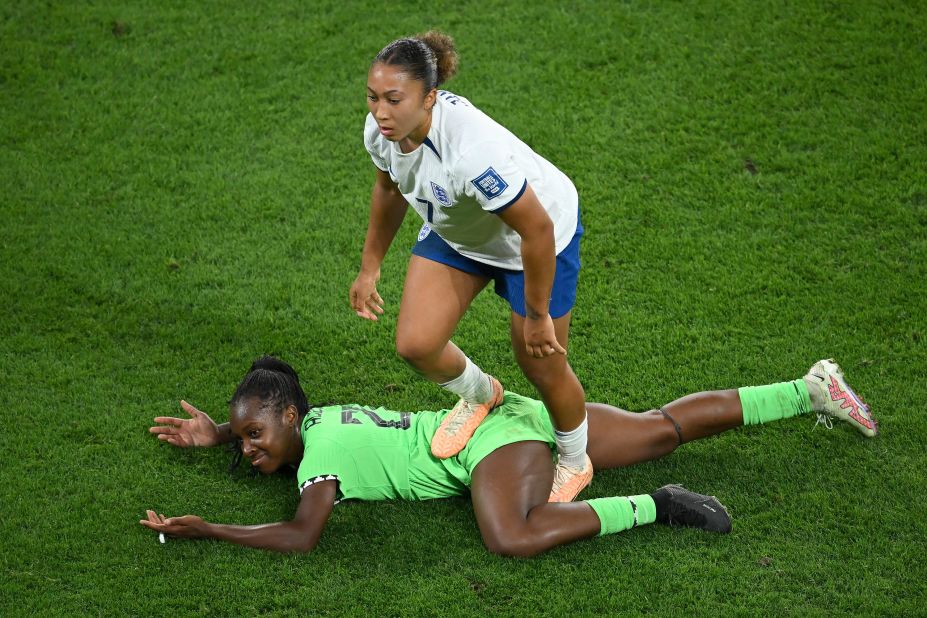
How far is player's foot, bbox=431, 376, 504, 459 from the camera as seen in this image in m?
3.85

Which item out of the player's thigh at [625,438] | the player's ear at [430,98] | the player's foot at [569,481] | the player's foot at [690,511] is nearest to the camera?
the player's ear at [430,98]

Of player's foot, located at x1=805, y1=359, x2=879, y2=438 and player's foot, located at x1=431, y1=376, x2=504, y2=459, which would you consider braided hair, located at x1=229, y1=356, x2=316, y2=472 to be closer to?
player's foot, located at x1=431, y1=376, x2=504, y2=459

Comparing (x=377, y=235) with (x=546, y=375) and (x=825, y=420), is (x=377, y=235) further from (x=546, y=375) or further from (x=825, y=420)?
(x=825, y=420)

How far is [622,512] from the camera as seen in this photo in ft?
12.1

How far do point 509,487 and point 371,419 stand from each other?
1.98ft

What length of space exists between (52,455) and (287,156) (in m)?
2.29

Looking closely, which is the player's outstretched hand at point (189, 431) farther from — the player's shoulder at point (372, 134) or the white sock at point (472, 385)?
the player's shoulder at point (372, 134)

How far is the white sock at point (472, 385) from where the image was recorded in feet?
12.6

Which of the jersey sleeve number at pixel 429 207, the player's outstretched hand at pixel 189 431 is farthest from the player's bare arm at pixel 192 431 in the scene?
the jersey sleeve number at pixel 429 207

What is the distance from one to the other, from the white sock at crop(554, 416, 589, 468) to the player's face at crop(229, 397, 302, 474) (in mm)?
958

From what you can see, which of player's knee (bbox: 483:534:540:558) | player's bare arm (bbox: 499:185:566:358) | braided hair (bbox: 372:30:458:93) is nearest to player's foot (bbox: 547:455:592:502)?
player's knee (bbox: 483:534:540:558)

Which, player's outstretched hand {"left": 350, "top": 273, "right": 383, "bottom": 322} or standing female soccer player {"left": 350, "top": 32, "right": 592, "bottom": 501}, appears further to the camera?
player's outstretched hand {"left": 350, "top": 273, "right": 383, "bottom": 322}

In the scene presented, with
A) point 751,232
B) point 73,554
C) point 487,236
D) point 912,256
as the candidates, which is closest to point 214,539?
point 73,554

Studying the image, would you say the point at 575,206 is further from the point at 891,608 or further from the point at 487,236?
the point at 891,608
